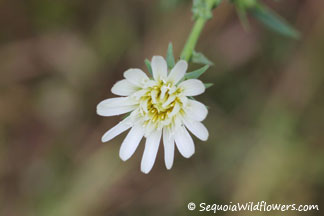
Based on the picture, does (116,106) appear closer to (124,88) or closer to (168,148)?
(124,88)

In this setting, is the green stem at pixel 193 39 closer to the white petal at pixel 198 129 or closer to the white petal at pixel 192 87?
the white petal at pixel 192 87

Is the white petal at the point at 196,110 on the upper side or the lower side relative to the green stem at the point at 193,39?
lower

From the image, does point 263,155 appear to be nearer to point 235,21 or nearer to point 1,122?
point 235,21

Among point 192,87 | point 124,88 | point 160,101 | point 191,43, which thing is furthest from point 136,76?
point 191,43

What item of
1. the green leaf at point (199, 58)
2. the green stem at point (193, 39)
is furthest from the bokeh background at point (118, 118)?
the green leaf at point (199, 58)

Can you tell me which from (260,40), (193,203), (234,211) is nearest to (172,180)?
(193,203)

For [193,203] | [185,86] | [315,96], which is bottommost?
[185,86]
